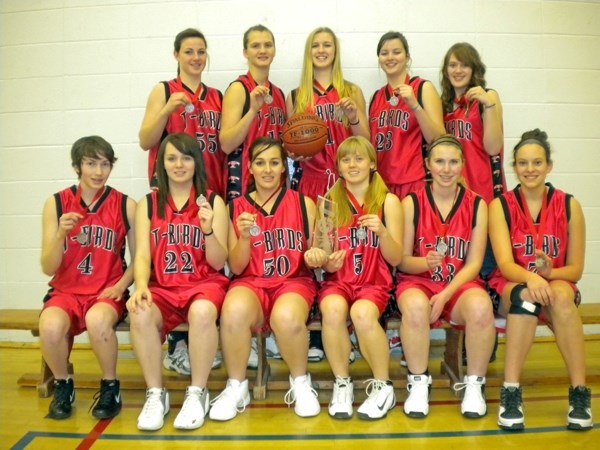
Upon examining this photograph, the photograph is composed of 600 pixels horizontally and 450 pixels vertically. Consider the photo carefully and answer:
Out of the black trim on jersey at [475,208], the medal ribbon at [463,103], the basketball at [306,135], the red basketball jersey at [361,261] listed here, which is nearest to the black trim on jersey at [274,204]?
the basketball at [306,135]

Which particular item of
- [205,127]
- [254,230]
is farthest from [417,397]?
[205,127]

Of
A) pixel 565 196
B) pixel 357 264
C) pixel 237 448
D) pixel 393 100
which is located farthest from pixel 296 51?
pixel 237 448

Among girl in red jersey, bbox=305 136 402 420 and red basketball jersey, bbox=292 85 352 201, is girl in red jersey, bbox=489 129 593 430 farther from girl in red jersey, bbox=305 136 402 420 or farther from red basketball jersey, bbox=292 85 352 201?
red basketball jersey, bbox=292 85 352 201

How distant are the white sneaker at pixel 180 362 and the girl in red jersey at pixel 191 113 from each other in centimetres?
98

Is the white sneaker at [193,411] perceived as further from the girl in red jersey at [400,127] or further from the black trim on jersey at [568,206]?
the black trim on jersey at [568,206]

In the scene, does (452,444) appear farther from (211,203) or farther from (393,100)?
(393,100)

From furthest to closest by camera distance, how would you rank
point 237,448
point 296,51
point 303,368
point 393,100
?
point 296,51, point 393,100, point 303,368, point 237,448

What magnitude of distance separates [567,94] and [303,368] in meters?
2.70

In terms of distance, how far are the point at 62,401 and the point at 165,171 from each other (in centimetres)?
122

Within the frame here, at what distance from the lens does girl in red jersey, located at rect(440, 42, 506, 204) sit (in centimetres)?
334

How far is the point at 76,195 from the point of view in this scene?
123 inches

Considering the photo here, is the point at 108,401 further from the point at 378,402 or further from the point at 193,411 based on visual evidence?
the point at 378,402

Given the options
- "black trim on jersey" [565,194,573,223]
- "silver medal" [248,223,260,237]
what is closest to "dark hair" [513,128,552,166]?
"black trim on jersey" [565,194,573,223]

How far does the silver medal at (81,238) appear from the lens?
3078 mm
